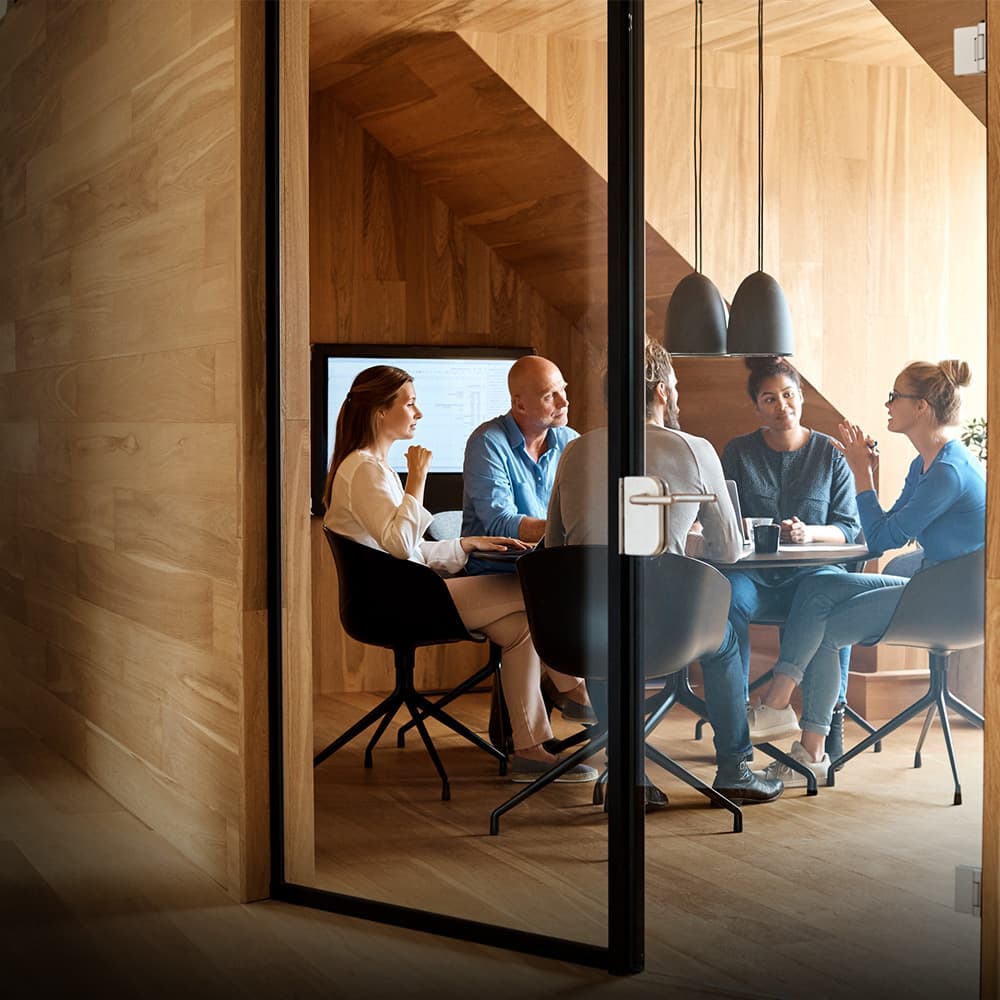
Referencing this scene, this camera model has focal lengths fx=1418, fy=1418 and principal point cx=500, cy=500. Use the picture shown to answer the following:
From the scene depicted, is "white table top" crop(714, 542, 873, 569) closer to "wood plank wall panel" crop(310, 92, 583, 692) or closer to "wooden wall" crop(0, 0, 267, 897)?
"wood plank wall panel" crop(310, 92, 583, 692)

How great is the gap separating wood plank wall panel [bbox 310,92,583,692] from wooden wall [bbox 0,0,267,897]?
253 millimetres

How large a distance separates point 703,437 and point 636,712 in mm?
608

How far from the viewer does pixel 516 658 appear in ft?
10.6

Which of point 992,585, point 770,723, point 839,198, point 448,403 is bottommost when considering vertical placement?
point 770,723

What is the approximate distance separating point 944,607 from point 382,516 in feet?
4.90

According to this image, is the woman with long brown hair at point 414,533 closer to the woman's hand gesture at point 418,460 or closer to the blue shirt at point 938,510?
the woman's hand gesture at point 418,460

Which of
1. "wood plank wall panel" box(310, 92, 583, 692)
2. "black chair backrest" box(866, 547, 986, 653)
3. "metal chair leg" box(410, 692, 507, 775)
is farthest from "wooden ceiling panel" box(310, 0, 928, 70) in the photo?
"metal chair leg" box(410, 692, 507, 775)

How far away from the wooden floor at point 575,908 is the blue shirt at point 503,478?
0.58 metres

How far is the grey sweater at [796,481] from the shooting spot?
282 cm

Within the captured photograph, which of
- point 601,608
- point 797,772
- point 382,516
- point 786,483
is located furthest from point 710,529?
point 382,516

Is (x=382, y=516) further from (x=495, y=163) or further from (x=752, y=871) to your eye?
(x=752, y=871)

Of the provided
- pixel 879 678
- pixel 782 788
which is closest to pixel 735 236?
pixel 879 678

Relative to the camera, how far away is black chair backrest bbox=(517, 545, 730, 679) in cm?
299

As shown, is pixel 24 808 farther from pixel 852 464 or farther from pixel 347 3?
pixel 852 464
